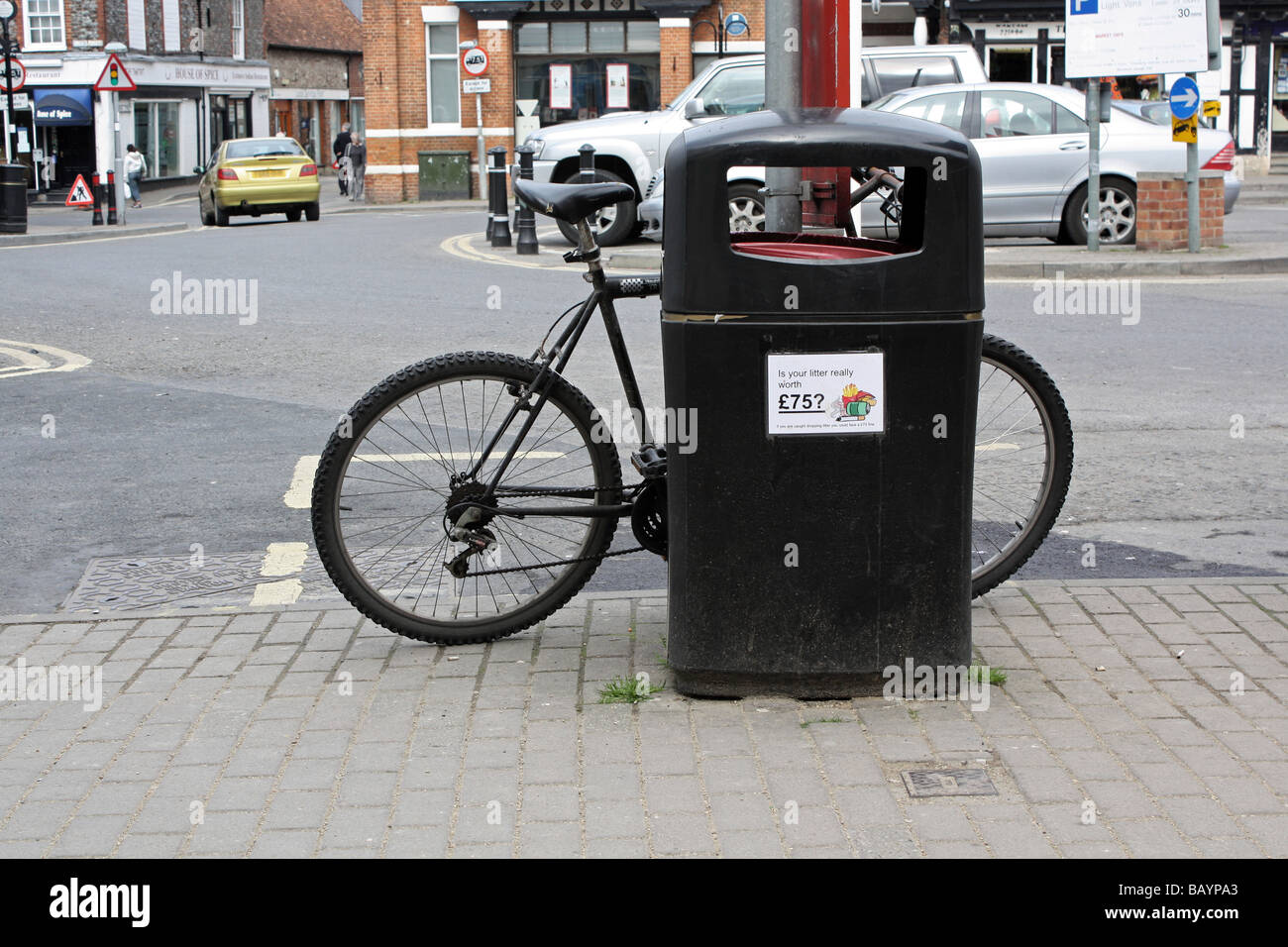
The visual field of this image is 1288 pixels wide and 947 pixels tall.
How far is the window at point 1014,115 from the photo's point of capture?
1644cm

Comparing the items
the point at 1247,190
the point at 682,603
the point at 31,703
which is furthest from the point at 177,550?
the point at 1247,190

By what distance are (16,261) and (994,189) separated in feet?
36.9

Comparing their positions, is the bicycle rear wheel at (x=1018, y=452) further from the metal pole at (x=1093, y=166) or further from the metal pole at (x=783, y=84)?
the metal pole at (x=1093, y=166)

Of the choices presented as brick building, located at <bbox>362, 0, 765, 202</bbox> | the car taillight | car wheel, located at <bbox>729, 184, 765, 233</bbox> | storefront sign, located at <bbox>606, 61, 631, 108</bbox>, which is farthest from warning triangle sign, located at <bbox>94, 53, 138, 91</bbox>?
the car taillight

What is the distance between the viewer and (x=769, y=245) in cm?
425

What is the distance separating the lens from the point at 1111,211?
16.5 meters

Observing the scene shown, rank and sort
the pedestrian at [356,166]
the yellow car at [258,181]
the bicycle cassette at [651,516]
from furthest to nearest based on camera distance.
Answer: the pedestrian at [356,166] → the yellow car at [258,181] → the bicycle cassette at [651,516]

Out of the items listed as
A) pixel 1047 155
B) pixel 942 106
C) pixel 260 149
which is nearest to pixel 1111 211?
pixel 1047 155

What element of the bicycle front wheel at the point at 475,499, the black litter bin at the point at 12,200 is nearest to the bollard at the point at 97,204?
the black litter bin at the point at 12,200

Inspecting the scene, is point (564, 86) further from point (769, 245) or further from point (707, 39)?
point (769, 245)

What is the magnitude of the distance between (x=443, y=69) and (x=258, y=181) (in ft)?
30.7

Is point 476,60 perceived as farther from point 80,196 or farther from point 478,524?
point 478,524

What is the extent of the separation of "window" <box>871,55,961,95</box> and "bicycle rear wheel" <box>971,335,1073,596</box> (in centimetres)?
1510

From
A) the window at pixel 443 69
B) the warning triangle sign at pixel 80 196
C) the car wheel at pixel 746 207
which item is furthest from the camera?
the window at pixel 443 69
